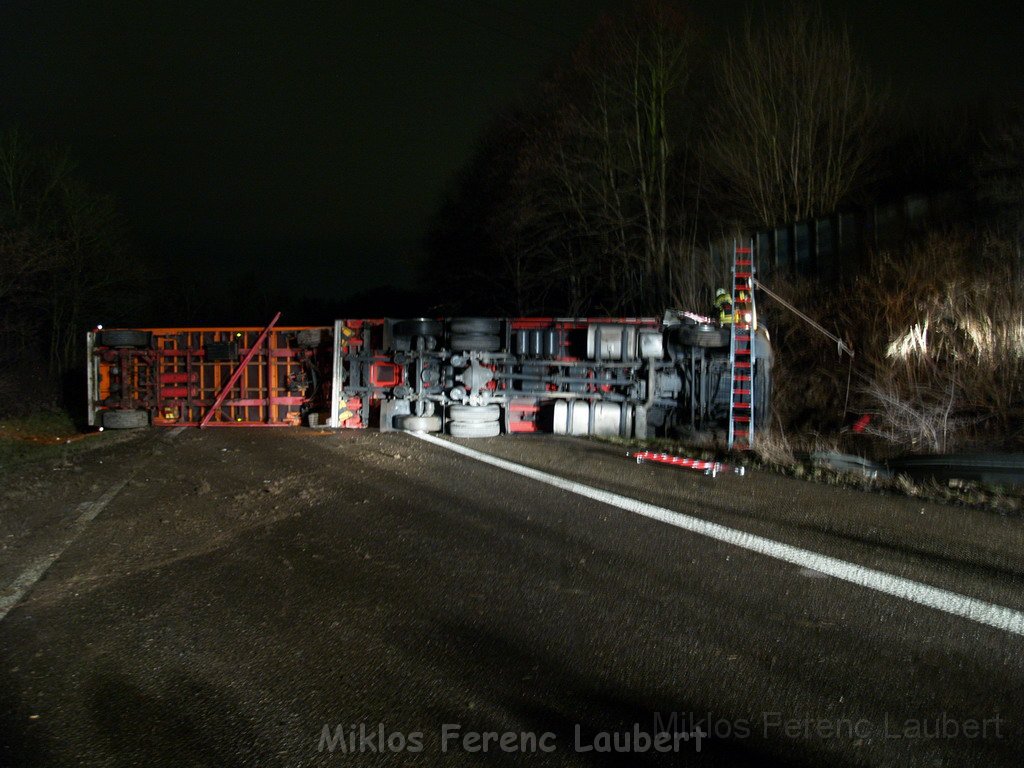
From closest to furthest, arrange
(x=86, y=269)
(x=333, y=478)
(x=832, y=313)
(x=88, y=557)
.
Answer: (x=88, y=557)
(x=333, y=478)
(x=832, y=313)
(x=86, y=269)

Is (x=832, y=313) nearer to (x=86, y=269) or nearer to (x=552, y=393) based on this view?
(x=552, y=393)

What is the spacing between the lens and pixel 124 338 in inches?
573

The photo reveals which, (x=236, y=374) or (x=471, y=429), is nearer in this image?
(x=471, y=429)

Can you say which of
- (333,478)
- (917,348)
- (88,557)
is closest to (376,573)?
(88,557)

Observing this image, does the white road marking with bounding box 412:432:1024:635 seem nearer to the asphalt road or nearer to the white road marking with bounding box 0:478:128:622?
the asphalt road

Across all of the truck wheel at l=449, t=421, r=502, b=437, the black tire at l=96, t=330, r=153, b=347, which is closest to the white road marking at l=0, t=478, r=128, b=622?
the truck wheel at l=449, t=421, r=502, b=437

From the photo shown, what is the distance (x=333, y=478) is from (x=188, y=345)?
7.82 metres

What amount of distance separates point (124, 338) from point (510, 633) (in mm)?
13119

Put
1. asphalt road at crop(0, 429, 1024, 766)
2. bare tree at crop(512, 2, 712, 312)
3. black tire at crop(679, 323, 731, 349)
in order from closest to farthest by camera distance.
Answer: asphalt road at crop(0, 429, 1024, 766), black tire at crop(679, 323, 731, 349), bare tree at crop(512, 2, 712, 312)

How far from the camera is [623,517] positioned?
647cm

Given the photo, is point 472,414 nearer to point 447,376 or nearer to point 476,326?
point 447,376

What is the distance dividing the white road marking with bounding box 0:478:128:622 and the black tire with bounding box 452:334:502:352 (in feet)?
20.1

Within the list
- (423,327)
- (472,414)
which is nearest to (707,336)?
(472,414)

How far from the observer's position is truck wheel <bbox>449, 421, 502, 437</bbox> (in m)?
12.4
